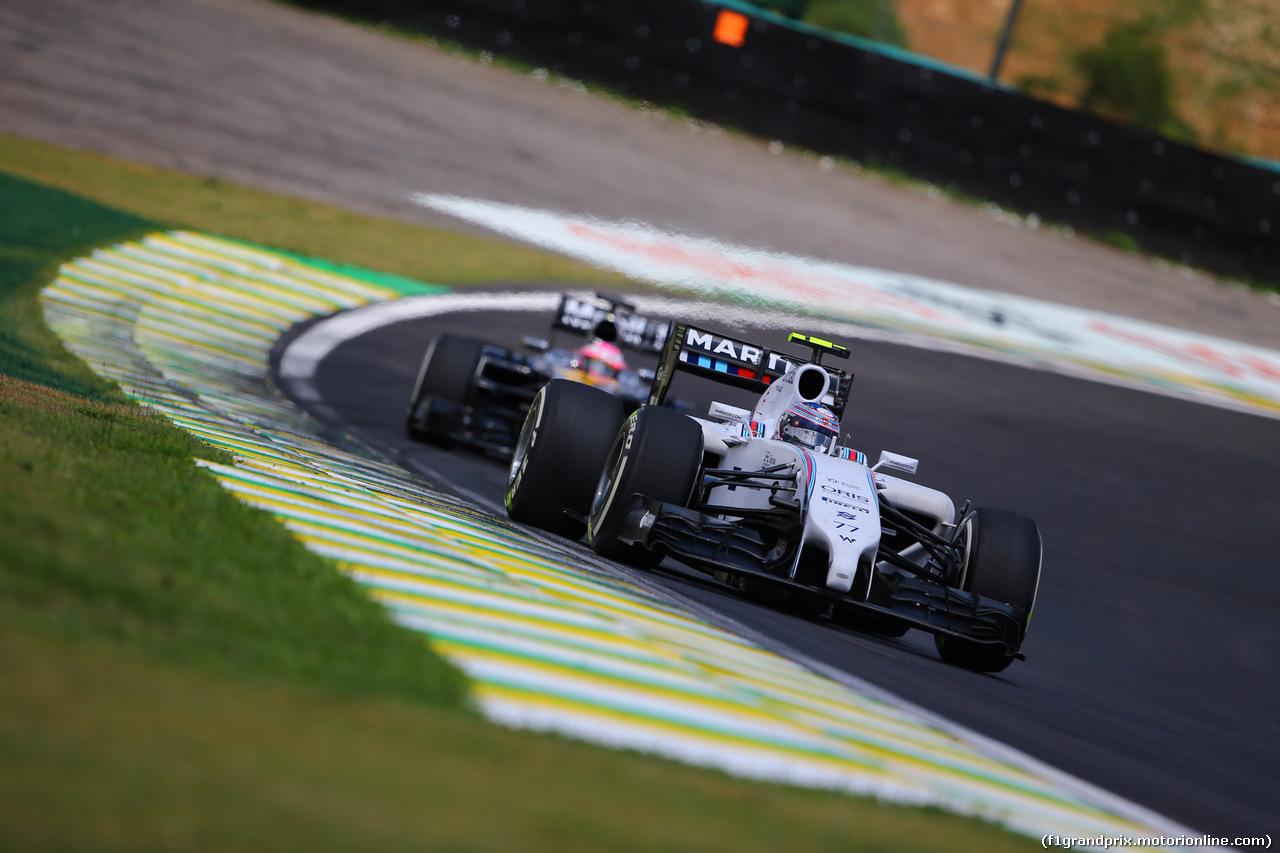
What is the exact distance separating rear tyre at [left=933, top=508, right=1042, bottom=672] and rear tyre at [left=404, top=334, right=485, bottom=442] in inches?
192

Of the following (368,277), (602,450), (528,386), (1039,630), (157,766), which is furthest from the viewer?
(368,277)

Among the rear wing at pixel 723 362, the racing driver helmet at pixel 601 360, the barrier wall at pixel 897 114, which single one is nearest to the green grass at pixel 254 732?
the rear wing at pixel 723 362

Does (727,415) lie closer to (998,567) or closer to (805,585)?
(998,567)

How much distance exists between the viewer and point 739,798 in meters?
3.55

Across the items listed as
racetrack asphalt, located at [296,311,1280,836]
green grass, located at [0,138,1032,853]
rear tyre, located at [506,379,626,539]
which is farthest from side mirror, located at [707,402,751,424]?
green grass, located at [0,138,1032,853]

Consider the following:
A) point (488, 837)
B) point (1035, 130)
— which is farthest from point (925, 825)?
point (1035, 130)

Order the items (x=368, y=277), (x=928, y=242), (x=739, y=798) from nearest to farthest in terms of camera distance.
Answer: (x=739, y=798), (x=368, y=277), (x=928, y=242)

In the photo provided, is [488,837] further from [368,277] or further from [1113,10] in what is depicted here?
[1113,10]

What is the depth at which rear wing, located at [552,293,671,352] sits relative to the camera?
1145 centimetres

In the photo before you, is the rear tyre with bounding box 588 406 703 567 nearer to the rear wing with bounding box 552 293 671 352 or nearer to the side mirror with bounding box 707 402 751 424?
the side mirror with bounding box 707 402 751 424

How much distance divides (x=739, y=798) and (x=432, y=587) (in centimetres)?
185

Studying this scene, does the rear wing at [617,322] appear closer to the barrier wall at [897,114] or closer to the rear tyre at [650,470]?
the rear tyre at [650,470]

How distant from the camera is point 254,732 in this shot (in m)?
3.14

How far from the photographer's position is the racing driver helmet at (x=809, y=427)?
26.6ft
